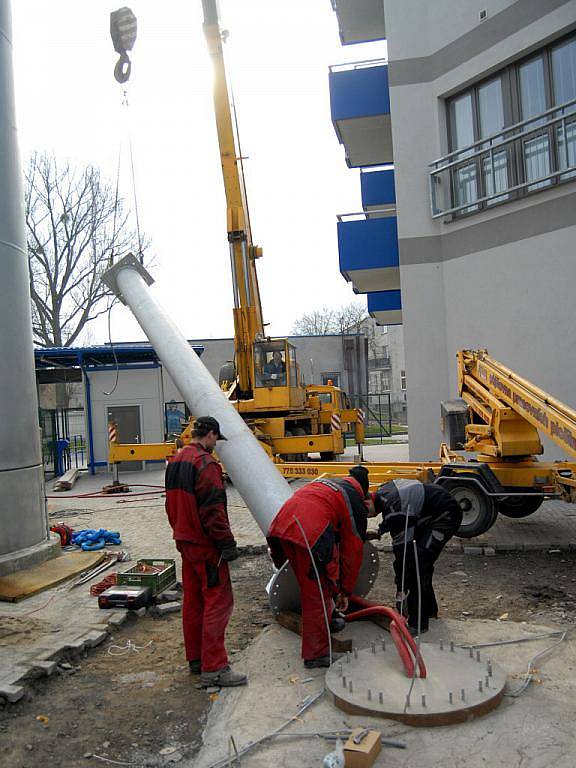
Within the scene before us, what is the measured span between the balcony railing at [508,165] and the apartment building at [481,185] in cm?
2

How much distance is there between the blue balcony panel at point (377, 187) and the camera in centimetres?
1633

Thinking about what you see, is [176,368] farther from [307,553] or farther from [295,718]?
[295,718]

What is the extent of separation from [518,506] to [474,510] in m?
1.15

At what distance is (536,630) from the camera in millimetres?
5336

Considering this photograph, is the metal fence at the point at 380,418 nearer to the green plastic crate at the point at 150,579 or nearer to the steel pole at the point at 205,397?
the steel pole at the point at 205,397

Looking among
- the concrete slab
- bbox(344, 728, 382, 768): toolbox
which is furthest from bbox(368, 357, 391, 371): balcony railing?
bbox(344, 728, 382, 768): toolbox

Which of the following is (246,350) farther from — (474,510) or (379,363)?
(379,363)

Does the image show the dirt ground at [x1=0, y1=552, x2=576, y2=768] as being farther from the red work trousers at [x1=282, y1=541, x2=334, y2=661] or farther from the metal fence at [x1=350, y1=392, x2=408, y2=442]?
the metal fence at [x1=350, y1=392, x2=408, y2=442]

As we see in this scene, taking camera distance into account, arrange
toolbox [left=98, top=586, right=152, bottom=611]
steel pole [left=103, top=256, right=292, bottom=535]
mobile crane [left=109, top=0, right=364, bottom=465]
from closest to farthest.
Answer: toolbox [left=98, top=586, right=152, bottom=611] → steel pole [left=103, top=256, right=292, bottom=535] → mobile crane [left=109, top=0, right=364, bottom=465]

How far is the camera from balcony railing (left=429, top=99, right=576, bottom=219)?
11.5 meters

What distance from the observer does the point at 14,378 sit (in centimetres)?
778

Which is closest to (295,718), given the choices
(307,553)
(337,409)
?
(307,553)

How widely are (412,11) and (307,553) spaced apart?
41.9ft

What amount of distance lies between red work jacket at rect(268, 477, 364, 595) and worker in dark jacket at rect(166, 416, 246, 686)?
0.41 meters
